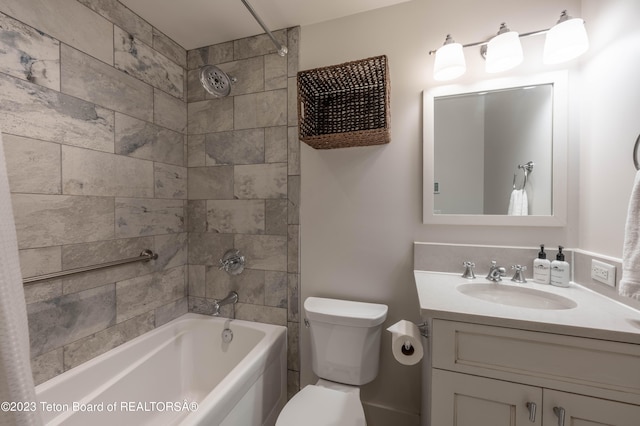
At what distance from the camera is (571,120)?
1255mm

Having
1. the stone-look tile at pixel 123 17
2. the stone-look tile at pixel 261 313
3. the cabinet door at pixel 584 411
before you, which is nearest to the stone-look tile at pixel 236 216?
the stone-look tile at pixel 261 313

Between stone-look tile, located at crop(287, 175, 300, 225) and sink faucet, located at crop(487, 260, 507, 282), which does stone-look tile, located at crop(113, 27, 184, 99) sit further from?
sink faucet, located at crop(487, 260, 507, 282)

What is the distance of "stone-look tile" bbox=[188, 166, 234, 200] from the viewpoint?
181 cm

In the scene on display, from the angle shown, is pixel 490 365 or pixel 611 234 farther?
pixel 611 234

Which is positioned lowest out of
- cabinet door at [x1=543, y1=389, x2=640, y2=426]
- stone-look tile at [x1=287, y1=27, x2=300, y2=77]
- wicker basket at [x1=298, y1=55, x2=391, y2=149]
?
cabinet door at [x1=543, y1=389, x2=640, y2=426]

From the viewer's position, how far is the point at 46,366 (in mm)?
1152

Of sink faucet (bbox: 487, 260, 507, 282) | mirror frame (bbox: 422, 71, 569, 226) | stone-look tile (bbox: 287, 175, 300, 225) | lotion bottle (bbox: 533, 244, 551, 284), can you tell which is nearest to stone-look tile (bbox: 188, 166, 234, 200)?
stone-look tile (bbox: 287, 175, 300, 225)

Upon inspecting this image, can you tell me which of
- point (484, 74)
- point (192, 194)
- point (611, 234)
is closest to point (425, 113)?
point (484, 74)

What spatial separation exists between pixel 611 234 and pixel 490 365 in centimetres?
→ 77

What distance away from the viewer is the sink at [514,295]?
1.12 metres

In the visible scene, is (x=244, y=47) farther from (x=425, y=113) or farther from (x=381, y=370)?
(x=381, y=370)

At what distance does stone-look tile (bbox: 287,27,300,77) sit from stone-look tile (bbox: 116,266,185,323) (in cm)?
159

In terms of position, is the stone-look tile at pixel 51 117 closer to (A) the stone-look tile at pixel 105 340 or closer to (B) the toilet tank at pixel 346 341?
(A) the stone-look tile at pixel 105 340

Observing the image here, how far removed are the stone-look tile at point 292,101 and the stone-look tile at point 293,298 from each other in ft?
3.31
